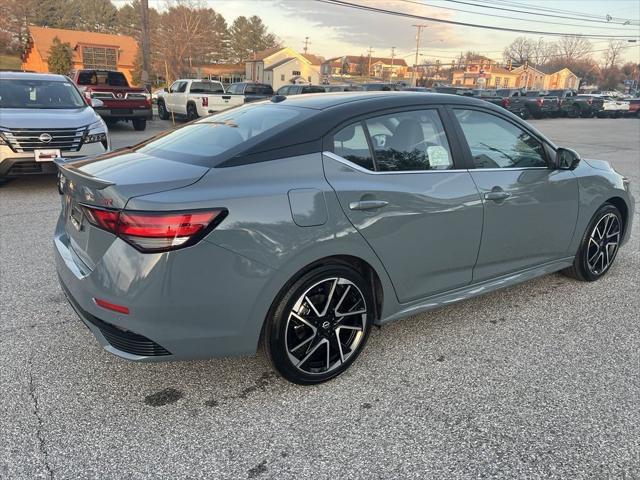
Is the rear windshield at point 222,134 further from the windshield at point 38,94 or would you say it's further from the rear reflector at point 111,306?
the windshield at point 38,94

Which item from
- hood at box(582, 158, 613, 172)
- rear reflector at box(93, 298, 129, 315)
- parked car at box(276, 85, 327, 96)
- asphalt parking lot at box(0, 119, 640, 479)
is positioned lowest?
asphalt parking lot at box(0, 119, 640, 479)

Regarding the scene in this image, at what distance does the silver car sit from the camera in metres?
2.34

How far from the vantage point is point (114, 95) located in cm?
1571

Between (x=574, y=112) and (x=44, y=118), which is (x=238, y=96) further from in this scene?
(x=574, y=112)

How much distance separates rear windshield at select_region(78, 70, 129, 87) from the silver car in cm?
1476

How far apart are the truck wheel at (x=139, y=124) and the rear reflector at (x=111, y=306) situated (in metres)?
15.4

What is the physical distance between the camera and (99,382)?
9.29 feet

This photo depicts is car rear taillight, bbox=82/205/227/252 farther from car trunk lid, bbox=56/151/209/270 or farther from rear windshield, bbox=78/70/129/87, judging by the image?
rear windshield, bbox=78/70/129/87

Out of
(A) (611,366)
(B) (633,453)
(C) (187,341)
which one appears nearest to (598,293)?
(A) (611,366)

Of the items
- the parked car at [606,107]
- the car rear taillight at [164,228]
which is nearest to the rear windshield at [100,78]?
the car rear taillight at [164,228]

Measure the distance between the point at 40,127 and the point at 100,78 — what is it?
10691 millimetres

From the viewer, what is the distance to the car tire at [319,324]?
2621 millimetres

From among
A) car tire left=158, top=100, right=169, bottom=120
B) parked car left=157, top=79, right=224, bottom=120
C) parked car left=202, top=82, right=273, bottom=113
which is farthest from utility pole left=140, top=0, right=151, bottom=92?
parked car left=202, top=82, right=273, bottom=113

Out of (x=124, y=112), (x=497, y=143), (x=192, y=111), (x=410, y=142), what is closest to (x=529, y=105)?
(x=192, y=111)
